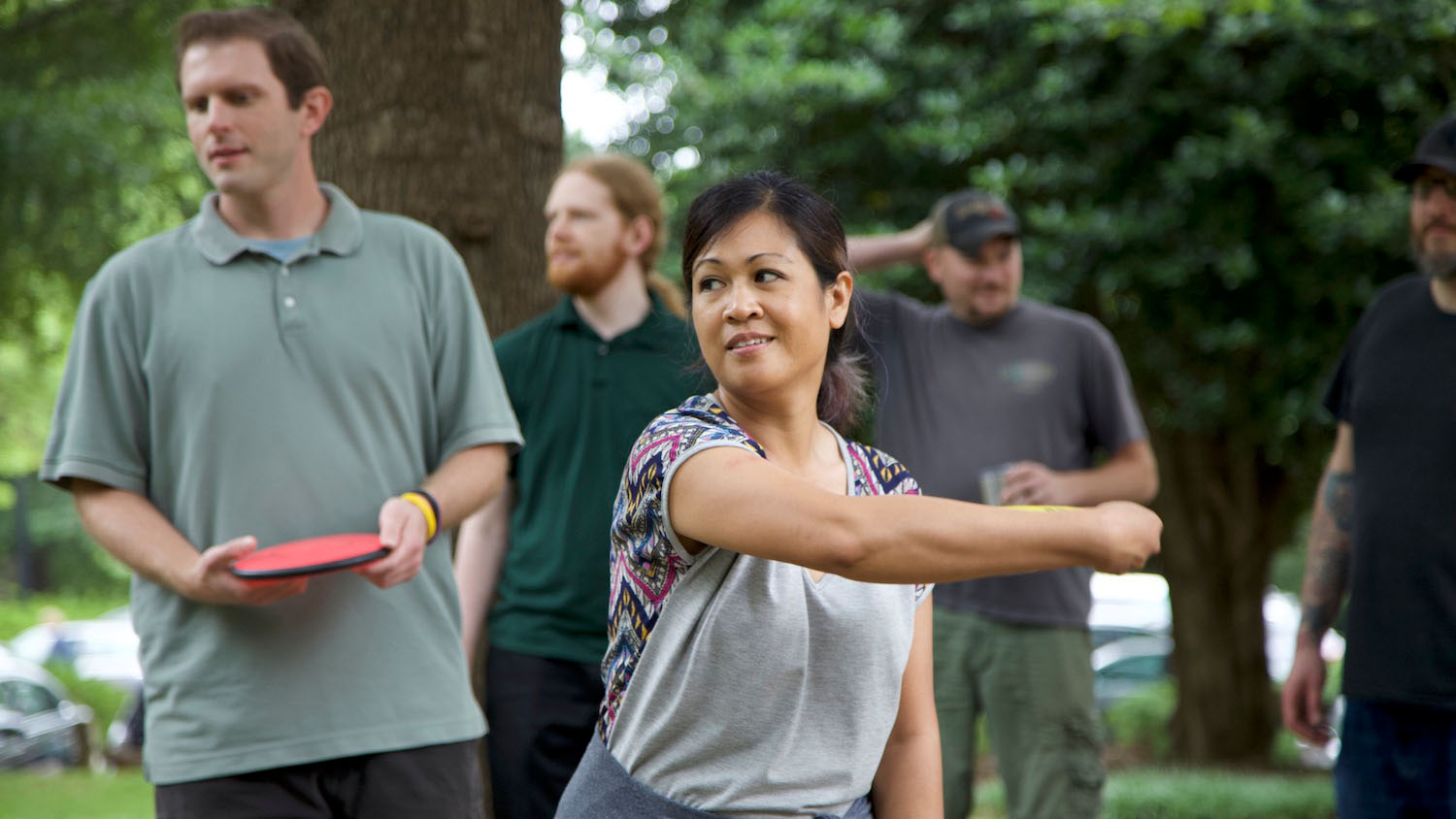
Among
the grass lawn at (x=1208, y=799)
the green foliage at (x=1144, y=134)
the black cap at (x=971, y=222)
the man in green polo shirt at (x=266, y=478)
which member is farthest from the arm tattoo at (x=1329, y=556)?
the grass lawn at (x=1208, y=799)

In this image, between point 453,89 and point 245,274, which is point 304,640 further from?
point 453,89

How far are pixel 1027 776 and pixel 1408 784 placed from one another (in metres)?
1.37

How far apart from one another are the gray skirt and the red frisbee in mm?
637

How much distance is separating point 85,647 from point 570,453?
2747cm

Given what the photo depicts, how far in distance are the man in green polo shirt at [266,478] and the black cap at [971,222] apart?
7.82ft

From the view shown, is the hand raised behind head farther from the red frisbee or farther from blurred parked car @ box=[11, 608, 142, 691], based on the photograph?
blurred parked car @ box=[11, 608, 142, 691]

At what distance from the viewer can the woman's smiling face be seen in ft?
7.36

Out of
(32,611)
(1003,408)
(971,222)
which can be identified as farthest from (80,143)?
(32,611)

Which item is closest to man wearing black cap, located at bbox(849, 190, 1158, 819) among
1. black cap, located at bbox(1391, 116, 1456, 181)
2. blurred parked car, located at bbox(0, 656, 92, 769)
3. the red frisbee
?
black cap, located at bbox(1391, 116, 1456, 181)

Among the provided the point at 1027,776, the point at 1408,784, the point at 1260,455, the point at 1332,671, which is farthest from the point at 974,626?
the point at 1332,671

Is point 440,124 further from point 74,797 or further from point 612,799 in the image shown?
point 74,797

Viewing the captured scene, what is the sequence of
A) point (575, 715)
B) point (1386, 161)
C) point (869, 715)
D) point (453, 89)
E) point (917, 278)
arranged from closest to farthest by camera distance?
point (869, 715), point (575, 715), point (453, 89), point (1386, 161), point (917, 278)

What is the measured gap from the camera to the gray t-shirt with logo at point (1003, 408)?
4801 mm

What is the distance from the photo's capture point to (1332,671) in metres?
20.2
